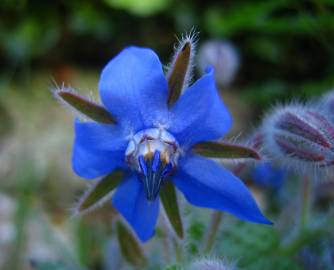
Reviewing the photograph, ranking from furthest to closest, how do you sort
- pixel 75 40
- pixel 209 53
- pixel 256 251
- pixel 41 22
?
pixel 75 40 → pixel 41 22 → pixel 209 53 → pixel 256 251

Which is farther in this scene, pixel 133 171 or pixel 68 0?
pixel 68 0

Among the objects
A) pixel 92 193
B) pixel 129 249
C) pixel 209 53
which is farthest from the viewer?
pixel 209 53

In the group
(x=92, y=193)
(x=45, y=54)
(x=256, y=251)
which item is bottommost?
(x=92, y=193)

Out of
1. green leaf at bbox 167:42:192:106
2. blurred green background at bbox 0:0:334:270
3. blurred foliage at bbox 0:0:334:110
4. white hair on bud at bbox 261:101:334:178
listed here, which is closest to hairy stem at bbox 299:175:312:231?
white hair on bud at bbox 261:101:334:178

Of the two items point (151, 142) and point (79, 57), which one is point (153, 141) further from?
point (79, 57)

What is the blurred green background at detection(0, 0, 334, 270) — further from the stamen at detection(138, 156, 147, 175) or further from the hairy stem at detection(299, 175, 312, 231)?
the stamen at detection(138, 156, 147, 175)

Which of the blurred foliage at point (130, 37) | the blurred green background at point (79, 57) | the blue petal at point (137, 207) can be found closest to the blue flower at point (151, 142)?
the blue petal at point (137, 207)

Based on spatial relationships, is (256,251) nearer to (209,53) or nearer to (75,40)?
(209,53)

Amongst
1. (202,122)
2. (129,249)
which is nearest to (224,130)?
(202,122)
